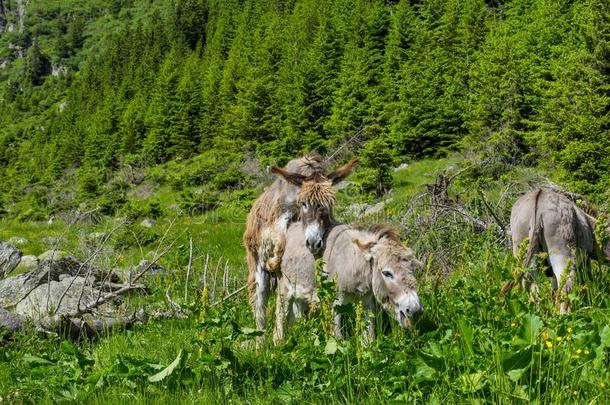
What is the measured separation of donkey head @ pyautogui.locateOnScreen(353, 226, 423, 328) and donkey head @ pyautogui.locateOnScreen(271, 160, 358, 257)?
74 cm

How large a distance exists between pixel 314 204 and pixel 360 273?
984 mm

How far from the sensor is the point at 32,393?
354 cm

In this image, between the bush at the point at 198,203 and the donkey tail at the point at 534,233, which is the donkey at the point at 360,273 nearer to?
the donkey tail at the point at 534,233

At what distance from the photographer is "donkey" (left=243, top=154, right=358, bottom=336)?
5.18m

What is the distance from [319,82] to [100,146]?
39970 millimetres

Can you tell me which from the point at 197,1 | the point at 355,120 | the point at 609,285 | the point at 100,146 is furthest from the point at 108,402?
the point at 197,1

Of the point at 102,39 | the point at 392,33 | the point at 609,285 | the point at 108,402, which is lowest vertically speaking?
the point at 102,39

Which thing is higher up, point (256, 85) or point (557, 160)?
point (557, 160)

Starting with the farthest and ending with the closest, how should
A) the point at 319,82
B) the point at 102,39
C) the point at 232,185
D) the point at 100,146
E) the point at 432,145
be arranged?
the point at 102,39, the point at 100,146, the point at 319,82, the point at 232,185, the point at 432,145

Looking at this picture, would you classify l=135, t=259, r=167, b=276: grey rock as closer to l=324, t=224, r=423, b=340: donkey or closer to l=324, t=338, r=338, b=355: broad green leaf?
l=324, t=224, r=423, b=340: donkey

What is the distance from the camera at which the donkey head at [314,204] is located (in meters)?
4.96

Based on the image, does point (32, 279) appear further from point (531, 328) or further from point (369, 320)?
point (531, 328)

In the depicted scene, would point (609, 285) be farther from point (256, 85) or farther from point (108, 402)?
point (256, 85)

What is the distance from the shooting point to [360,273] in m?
4.42
